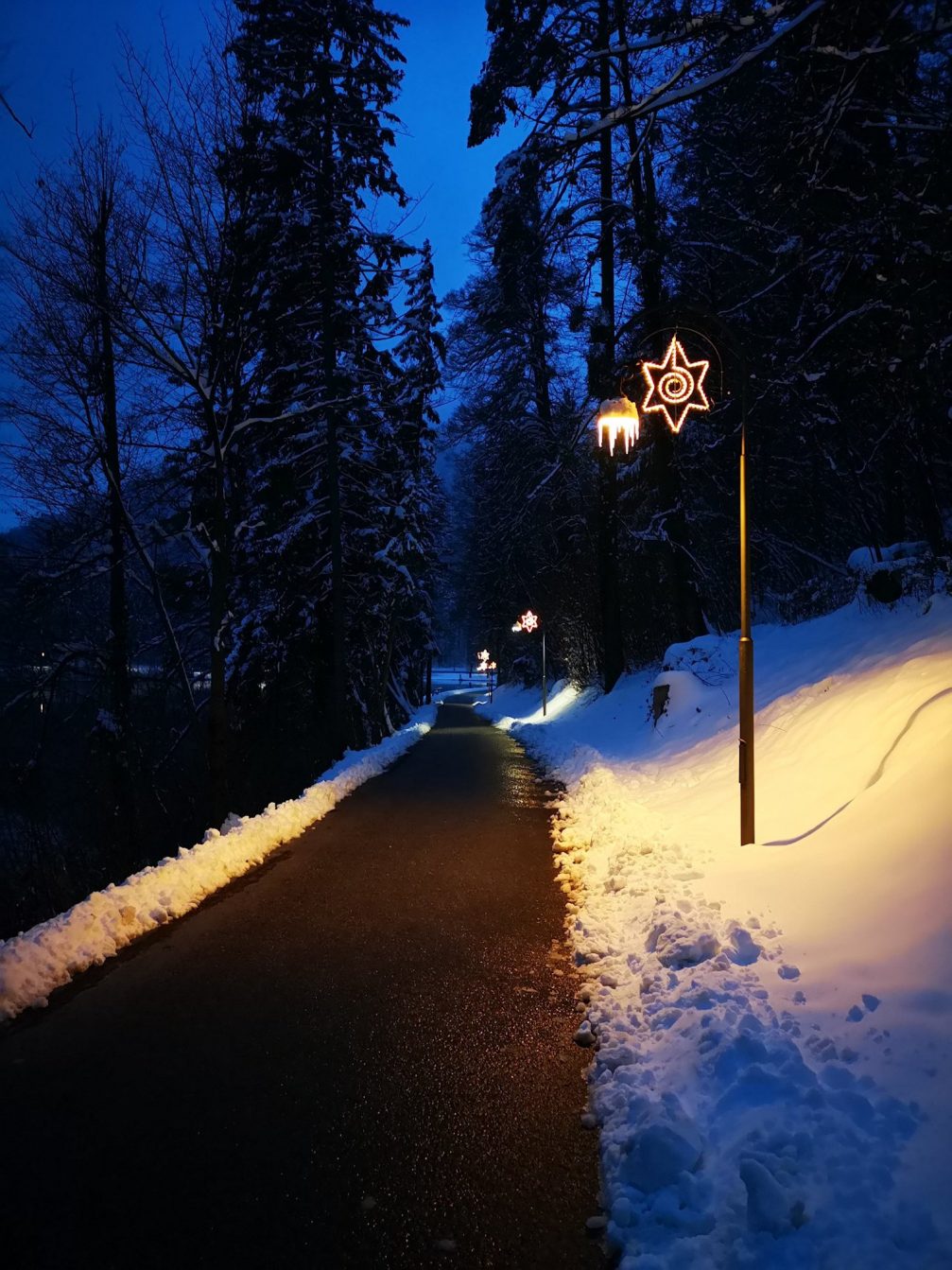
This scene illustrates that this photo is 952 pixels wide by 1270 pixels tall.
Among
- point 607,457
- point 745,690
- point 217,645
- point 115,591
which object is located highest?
point 607,457

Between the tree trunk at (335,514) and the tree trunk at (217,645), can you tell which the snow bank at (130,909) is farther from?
the tree trunk at (335,514)

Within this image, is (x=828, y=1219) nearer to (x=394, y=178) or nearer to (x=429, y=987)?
(x=429, y=987)

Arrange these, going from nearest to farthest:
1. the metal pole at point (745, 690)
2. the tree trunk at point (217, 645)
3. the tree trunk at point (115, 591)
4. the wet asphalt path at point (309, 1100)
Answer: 1. the wet asphalt path at point (309, 1100)
2. the metal pole at point (745, 690)
3. the tree trunk at point (115, 591)
4. the tree trunk at point (217, 645)

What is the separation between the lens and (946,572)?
9.57 m

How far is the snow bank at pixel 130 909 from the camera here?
460 cm

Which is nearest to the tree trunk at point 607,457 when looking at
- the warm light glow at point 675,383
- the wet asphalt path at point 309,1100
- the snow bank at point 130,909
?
the warm light glow at point 675,383

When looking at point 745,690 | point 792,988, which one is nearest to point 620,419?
point 745,690

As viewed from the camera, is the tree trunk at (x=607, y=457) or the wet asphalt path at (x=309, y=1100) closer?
the wet asphalt path at (x=309, y=1100)

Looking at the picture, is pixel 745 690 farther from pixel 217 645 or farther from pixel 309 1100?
pixel 217 645

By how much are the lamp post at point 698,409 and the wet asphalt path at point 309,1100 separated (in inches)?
87.2

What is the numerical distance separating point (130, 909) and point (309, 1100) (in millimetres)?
3113

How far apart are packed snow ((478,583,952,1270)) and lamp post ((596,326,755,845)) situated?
70cm

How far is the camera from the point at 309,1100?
339 centimetres

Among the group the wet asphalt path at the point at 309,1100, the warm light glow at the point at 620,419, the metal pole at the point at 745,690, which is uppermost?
the warm light glow at the point at 620,419
